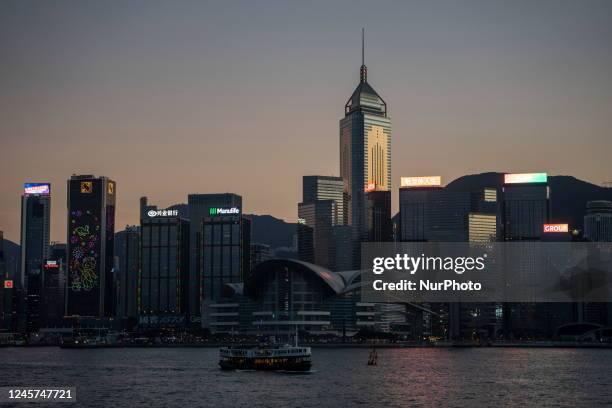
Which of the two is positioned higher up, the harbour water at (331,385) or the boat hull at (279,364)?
the boat hull at (279,364)

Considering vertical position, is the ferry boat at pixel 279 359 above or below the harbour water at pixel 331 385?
above

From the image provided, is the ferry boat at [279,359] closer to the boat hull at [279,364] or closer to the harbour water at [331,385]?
the boat hull at [279,364]

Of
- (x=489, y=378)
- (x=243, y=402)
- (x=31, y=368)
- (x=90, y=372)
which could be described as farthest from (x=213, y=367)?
(x=243, y=402)

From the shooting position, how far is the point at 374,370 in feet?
591

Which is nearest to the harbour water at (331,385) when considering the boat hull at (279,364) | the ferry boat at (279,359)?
the boat hull at (279,364)

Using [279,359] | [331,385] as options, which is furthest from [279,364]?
[331,385]

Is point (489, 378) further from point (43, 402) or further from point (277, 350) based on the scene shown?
point (43, 402)

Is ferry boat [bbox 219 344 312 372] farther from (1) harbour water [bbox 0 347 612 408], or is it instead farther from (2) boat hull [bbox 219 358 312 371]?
(1) harbour water [bbox 0 347 612 408]

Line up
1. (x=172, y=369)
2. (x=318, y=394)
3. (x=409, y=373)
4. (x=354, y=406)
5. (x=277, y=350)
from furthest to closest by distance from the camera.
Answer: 1. (x=172, y=369)
2. (x=409, y=373)
3. (x=277, y=350)
4. (x=318, y=394)
5. (x=354, y=406)

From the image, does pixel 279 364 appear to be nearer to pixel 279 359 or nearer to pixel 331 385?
pixel 279 359

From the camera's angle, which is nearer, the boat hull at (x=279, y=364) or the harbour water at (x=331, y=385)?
the harbour water at (x=331, y=385)

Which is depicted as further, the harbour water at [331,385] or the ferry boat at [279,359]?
the ferry boat at [279,359]

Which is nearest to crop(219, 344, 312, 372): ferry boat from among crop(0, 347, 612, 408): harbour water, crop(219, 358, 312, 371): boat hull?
crop(219, 358, 312, 371): boat hull

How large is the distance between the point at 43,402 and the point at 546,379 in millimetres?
82255
